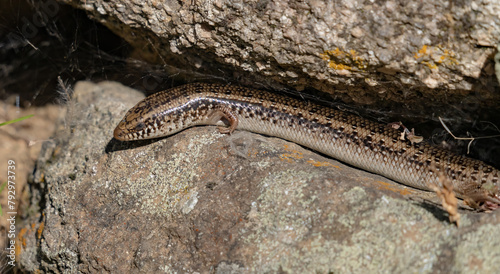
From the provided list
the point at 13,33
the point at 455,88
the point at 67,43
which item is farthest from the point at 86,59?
the point at 455,88

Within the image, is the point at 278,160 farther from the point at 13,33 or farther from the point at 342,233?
the point at 13,33

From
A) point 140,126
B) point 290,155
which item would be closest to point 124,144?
point 140,126

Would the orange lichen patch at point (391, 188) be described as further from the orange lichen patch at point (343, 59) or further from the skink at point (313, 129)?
the orange lichen patch at point (343, 59)

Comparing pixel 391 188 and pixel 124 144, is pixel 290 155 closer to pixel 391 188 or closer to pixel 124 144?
pixel 391 188

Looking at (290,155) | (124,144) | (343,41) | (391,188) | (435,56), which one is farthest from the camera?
(124,144)

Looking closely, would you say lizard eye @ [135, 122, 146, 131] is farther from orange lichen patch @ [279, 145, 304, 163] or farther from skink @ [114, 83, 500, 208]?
orange lichen patch @ [279, 145, 304, 163]

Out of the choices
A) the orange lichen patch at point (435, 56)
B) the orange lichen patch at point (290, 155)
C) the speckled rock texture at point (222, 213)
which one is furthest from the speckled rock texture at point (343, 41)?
the speckled rock texture at point (222, 213)
